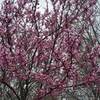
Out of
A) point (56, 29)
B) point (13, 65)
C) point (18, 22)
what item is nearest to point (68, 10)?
point (56, 29)

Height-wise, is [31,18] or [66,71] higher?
[31,18]

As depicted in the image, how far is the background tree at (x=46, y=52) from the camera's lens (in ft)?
21.7

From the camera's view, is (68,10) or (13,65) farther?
(68,10)

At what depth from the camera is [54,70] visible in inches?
284

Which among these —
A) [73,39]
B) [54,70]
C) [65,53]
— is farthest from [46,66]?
[73,39]

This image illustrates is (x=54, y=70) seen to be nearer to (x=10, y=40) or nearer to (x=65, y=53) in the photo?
(x=65, y=53)

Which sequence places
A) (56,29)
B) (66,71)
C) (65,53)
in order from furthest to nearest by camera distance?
1. (56,29)
2. (65,53)
3. (66,71)

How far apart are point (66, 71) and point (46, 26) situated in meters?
1.80

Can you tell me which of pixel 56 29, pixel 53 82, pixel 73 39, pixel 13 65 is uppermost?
pixel 56 29

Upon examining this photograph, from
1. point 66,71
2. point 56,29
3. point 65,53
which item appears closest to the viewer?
point 66,71

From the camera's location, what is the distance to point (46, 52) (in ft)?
24.0

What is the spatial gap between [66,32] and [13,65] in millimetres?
1606

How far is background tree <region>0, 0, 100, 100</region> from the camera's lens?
6.61 m

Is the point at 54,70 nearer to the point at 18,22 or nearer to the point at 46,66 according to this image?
the point at 46,66
